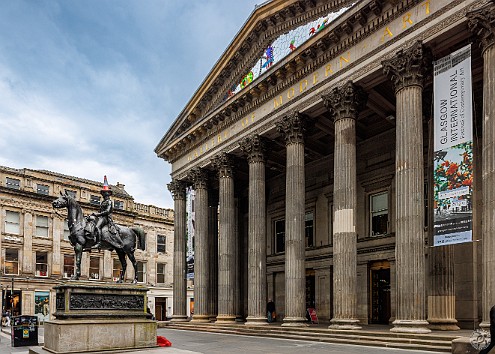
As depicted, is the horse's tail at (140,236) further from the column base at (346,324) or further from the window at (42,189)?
the window at (42,189)

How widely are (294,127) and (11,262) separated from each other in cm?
3947

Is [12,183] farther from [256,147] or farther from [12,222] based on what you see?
[256,147]

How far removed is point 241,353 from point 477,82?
14781 millimetres

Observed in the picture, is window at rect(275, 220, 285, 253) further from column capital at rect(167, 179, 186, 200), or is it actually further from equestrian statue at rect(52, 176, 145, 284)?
equestrian statue at rect(52, 176, 145, 284)

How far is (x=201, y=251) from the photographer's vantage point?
112 ft

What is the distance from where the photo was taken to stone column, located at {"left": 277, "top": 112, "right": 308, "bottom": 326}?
24625 millimetres

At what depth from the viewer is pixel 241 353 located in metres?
17.5

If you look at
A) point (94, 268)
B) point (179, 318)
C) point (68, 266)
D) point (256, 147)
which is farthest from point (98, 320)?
point (94, 268)

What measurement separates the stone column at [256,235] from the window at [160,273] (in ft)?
131

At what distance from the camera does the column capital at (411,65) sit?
19391 mm

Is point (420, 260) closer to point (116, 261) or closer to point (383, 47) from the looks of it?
point (383, 47)

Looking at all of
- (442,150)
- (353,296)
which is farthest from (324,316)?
(442,150)

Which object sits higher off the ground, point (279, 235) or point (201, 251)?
point (279, 235)

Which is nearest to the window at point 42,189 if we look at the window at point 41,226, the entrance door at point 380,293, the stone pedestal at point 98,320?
the window at point 41,226
